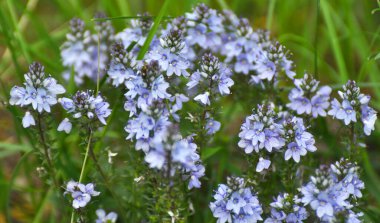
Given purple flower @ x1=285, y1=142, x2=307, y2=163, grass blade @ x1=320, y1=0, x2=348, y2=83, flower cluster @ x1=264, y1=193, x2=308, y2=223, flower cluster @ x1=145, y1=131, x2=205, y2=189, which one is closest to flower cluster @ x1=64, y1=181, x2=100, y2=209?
flower cluster @ x1=145, y1=131, x2=205, y2=189

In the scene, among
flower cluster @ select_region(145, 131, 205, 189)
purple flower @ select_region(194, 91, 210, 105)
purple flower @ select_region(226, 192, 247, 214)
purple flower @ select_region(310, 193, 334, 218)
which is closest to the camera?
flower cluster @ select_region(145, 131, 205, 189)

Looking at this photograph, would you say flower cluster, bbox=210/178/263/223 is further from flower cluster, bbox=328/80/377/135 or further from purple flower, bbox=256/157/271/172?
flower cluster, bbox=328/80/377/135

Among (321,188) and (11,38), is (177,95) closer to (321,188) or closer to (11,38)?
(321,188)

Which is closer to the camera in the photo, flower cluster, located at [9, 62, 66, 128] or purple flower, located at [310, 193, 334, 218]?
purple flower, located at [310, 193, 334, 218]

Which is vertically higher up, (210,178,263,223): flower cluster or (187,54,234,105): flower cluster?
(187,54,234,105): flower cluster

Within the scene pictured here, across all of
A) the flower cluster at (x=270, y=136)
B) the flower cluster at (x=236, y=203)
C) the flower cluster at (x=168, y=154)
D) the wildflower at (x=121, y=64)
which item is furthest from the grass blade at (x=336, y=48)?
the flower cluster at (x=168, y=154)

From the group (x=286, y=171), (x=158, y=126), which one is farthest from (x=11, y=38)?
(x=286, y=171)

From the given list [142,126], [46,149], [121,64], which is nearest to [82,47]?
[121,64]
